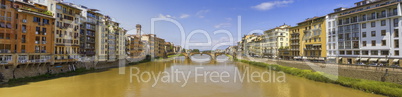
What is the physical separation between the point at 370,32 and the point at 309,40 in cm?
1402

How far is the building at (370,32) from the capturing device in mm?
27105

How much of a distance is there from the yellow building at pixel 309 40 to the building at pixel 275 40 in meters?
6.00

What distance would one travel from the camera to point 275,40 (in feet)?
193

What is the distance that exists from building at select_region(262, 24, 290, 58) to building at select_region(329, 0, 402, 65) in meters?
19.0

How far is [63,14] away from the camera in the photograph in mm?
30422

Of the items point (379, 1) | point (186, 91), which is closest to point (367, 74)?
point (379, 1)

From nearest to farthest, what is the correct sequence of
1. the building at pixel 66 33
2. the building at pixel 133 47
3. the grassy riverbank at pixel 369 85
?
the grassy riverbank at pixel 369 85, the building at pixel 66 33, the building at pixel 133 47

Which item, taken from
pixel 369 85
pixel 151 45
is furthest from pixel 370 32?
pixel 151 45

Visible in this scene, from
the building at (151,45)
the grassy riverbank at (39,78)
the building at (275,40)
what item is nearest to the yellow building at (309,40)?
the building at (275,40)

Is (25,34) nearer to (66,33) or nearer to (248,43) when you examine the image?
(66,33)

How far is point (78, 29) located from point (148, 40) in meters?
41.2

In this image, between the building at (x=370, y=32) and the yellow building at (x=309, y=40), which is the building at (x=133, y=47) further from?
the building at (x=370, y=32)

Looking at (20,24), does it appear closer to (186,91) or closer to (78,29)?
(78,29)

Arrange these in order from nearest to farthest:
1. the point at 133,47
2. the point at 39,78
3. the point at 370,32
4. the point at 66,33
Answer: 1. the point at 39,78
2. the point at 370,32
3. the point at 66,33
4. the point at 133,47
